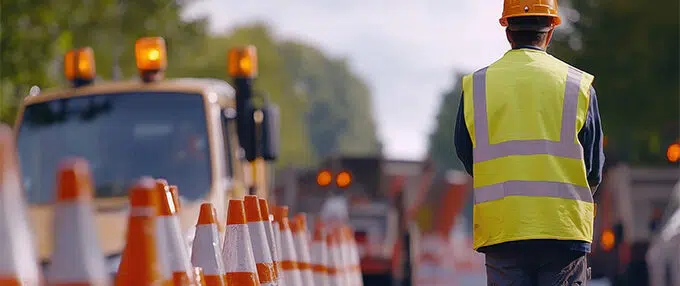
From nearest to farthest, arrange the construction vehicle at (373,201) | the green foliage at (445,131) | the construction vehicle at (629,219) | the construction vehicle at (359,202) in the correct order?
the construction vehicle at (629,219) → the construction vehicle at (373,201) → the construction vehicle at (359,202) → the green foliage at (445,131)

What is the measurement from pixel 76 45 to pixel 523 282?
20.9 m

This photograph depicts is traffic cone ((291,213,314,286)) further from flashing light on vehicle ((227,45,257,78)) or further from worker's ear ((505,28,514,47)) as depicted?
flashing light on vehicle ((227,45,257,78))

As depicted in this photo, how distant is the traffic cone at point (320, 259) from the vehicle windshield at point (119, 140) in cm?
104

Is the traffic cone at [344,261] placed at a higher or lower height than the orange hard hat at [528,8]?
lower

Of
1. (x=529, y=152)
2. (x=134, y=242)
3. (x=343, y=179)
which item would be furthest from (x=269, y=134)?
(x=343, y=179)

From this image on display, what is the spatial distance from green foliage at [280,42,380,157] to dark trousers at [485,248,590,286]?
127 m

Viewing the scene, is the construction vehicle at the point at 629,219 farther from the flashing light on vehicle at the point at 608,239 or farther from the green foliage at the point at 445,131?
the green foliage at the point at 445,131

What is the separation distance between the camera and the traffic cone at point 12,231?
4.21 m

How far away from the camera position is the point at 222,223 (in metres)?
11.3

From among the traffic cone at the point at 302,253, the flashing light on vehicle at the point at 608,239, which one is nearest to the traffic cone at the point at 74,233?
the traffic cone at the point at 302,253

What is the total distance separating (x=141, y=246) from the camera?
4.69 metres

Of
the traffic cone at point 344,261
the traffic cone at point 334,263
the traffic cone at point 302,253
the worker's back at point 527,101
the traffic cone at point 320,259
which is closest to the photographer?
the worker's back at point 527,101

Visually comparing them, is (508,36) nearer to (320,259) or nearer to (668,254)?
(320,259)

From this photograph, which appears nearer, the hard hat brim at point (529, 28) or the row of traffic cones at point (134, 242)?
the row of traffic cones at point (134, 242)
